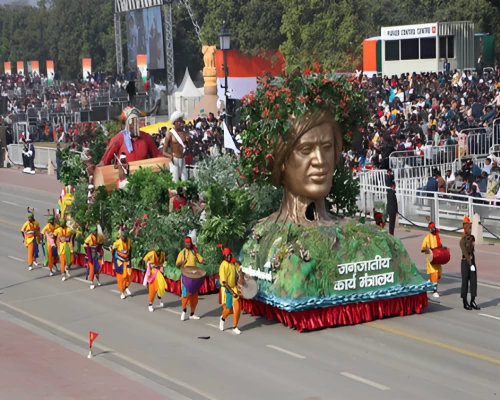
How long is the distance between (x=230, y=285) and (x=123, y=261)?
3.73 metres

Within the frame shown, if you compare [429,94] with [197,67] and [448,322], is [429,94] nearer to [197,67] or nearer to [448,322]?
[448,322]

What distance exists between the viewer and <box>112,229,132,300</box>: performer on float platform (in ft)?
65.1

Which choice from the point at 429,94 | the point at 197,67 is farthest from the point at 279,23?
the point at 429,94

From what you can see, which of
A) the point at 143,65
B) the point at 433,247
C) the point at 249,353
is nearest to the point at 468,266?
the point at 433,247

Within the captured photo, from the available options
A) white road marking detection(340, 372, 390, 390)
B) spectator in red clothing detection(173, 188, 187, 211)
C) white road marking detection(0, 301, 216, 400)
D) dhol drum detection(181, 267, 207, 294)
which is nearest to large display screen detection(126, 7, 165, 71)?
spectator in red clothing detection(173, 188, 187, 211)

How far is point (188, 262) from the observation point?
18.1 metres

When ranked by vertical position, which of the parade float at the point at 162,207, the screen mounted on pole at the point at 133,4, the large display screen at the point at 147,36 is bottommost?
the parade float at the point at 162,207

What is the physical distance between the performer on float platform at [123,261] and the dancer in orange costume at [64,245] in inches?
94.1

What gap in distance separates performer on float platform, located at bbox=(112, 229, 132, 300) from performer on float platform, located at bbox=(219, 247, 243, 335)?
3.50 meters

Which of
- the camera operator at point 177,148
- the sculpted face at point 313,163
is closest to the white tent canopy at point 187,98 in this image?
the camera operator at point 177,148

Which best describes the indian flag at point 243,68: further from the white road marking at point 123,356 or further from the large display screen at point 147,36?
the white road marking at point 123,356

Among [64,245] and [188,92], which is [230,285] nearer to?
[64,245]

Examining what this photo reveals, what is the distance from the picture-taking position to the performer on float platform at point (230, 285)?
54.9 ft

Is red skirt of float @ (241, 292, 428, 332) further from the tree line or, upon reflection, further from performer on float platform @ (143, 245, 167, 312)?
the tree line
